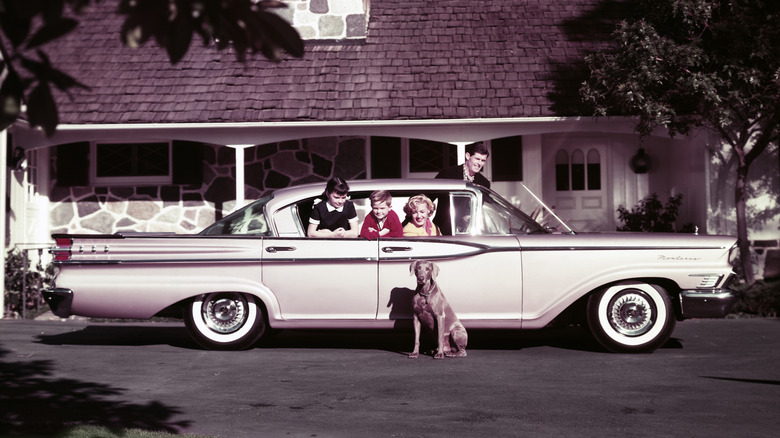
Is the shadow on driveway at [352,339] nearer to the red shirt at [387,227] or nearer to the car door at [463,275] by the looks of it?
the car door at [463,275]

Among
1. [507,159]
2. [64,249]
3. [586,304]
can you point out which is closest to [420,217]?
[586,304]

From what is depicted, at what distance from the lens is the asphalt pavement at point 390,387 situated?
19.0 feet

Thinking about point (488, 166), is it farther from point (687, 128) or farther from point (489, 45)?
point (687, 128)

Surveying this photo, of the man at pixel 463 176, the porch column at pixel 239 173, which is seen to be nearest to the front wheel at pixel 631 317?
the man at pixel 463 176

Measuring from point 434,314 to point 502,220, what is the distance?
3.90ft

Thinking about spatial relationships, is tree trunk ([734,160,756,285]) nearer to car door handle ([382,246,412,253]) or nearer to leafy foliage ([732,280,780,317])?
leafy foliage ([732,280,780,317])

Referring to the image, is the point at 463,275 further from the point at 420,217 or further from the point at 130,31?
the point at 130,31

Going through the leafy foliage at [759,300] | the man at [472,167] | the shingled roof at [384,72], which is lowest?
the leafy foliage at [759,300]

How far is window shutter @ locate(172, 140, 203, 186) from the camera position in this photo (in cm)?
1540

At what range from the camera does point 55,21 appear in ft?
8.85

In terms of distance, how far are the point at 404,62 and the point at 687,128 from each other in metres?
4.35

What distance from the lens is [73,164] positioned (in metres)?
15.5

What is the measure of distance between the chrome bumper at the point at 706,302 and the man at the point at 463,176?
79.3 inches

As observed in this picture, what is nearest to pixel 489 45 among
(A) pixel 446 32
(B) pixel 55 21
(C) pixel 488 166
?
(A) pixel 446 32
